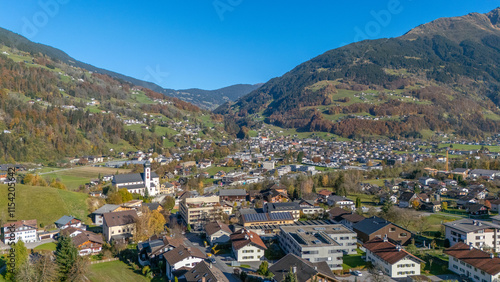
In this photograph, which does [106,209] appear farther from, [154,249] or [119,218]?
[154,249]

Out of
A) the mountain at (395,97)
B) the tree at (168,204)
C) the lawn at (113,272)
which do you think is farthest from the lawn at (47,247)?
the mountain at (395,97)

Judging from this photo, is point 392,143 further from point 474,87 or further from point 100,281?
point 100,281

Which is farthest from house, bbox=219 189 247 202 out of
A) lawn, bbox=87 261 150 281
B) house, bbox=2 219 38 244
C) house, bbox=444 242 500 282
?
house, bbox=444 242 500 282

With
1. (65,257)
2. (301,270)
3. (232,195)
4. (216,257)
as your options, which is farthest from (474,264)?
(232,195)

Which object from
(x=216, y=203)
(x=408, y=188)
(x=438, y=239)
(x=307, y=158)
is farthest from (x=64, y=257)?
(x=307, y=158)

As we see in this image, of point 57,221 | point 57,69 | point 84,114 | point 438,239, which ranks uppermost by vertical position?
point 57,69

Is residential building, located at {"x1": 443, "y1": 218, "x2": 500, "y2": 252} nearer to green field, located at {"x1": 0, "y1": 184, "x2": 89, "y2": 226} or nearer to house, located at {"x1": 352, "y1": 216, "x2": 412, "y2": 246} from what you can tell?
house, located at {"x1": 352, "y1": 216, "x2": 412, "y2": 246}
